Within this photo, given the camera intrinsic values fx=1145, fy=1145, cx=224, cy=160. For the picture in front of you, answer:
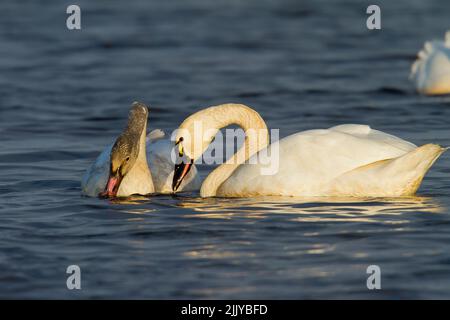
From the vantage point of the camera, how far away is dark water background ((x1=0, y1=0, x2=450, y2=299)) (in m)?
8.36

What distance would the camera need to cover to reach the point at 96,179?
37.4ft

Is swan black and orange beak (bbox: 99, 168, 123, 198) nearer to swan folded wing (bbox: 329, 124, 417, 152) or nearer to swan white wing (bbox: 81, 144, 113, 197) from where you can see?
swan white wing (bbox: 81, 144, 113, 197)

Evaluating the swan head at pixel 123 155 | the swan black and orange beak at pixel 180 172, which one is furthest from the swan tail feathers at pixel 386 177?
the swan head at pixel 123 155

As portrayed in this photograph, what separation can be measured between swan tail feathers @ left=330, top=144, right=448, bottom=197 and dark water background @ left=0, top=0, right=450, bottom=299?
0.14 meters

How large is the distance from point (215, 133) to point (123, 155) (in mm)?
929

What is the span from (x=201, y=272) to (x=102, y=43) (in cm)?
1496

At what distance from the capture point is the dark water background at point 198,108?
8359 millimetres

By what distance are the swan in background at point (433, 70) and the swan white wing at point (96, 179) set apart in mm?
7607

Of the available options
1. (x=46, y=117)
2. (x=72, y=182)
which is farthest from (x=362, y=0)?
(x=72, y=182)

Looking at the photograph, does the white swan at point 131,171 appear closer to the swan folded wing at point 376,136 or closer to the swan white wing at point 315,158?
the swan white wing at point 315,158

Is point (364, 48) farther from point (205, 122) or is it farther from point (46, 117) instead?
point (205, 122)

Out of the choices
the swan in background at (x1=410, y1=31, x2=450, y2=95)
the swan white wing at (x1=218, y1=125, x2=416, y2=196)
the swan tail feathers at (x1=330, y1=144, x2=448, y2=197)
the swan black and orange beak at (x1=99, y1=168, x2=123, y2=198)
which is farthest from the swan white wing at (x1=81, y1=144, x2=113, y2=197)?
the swan in background at (x1=410, y1=31, x2=450, y2=95)

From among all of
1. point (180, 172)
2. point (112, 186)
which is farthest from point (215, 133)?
point (112, 186)

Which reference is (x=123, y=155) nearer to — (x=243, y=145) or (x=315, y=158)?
(x=243, y=145)
